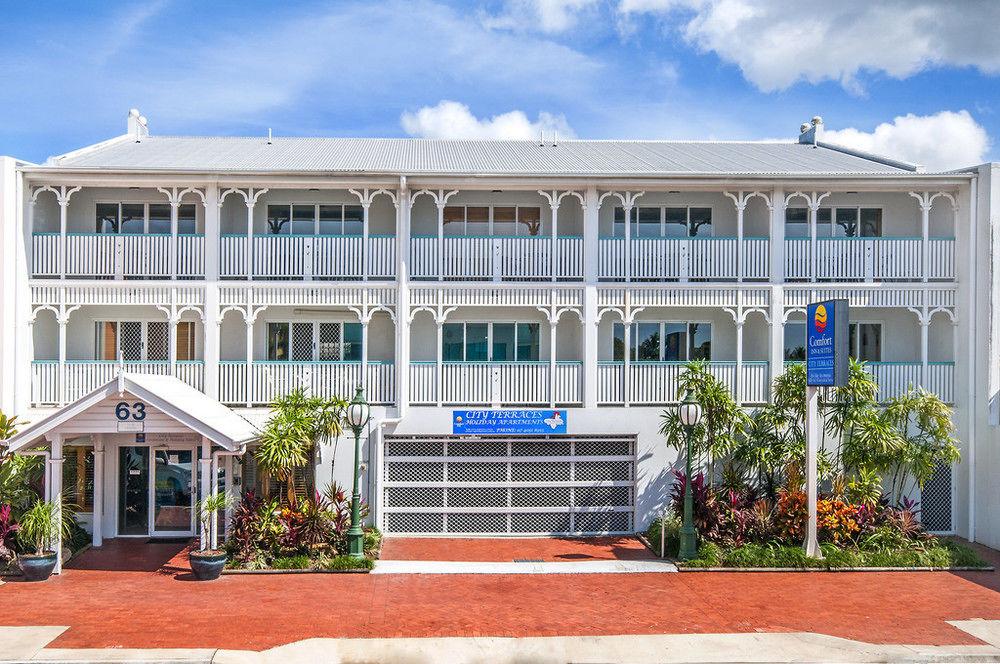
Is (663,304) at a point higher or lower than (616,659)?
higher

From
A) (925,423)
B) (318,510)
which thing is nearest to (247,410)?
(318,510)

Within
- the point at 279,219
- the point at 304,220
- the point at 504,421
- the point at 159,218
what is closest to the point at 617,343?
the point at 504,421

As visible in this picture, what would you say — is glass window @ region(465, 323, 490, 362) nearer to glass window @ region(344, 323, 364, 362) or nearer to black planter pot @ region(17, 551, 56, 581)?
glass window @ region(344, 323, 364, 362)

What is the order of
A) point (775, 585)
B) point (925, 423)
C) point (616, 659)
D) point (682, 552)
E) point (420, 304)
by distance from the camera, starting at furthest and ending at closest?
point (420, 304) → point (925, 423) → point (682, 552) → point (775, 585) → point (616, 659)

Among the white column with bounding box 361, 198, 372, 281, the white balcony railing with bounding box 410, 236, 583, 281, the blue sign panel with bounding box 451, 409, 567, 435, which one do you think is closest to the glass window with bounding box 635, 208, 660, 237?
the white balcony railing with bounding box 410, 236, 583, 281

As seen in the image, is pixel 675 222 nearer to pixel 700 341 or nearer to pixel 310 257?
pixel 700 341

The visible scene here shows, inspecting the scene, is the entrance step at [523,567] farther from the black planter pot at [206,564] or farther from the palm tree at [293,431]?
the black planter pot at [206,564]

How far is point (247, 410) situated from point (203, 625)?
6.42m

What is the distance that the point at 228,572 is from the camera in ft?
47.3

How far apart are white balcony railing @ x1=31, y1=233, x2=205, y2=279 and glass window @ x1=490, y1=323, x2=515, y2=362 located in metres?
7.06

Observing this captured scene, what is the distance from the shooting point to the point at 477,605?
12664 mm

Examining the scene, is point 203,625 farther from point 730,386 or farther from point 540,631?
point 730,386

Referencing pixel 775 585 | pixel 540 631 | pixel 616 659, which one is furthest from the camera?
pixel 775 585

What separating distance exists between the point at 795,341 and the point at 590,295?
17.9ft
